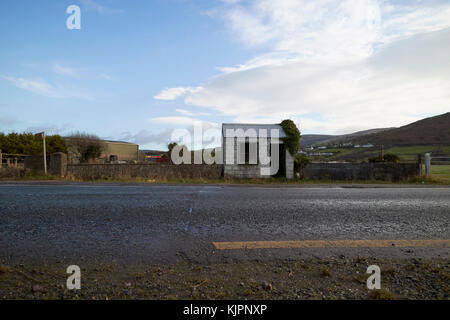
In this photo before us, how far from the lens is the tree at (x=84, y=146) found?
3012 cm

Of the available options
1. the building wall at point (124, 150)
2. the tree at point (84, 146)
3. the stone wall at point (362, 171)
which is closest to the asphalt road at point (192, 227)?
the stone wall at point (362, 171)

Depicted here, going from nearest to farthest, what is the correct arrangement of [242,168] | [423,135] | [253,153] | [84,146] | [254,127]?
1. [242,168]
2. [253,153]
3. [254,127]
4. [84,146]
5. [423,135]

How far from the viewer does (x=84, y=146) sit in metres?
33.2

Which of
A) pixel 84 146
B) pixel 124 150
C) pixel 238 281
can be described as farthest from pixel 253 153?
pixel 124 150

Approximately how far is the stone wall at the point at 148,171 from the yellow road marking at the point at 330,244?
11690 mm

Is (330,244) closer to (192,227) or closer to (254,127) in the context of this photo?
(192,227)

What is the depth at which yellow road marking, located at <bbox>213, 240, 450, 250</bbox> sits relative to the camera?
3.42 metres

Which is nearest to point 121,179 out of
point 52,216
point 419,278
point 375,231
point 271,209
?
point 52,216

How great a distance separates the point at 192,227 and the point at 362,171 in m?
13.6

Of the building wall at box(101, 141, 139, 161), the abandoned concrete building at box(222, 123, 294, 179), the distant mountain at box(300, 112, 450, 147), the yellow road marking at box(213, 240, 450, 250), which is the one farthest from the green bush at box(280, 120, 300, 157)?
the distant mountain at box(300, 112, 450, 147)

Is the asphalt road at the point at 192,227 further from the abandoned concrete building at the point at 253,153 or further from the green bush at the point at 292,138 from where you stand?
the green bush at the point at 292,138

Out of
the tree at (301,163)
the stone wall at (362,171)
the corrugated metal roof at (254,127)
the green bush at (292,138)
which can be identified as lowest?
the stone wall at (362,171)
